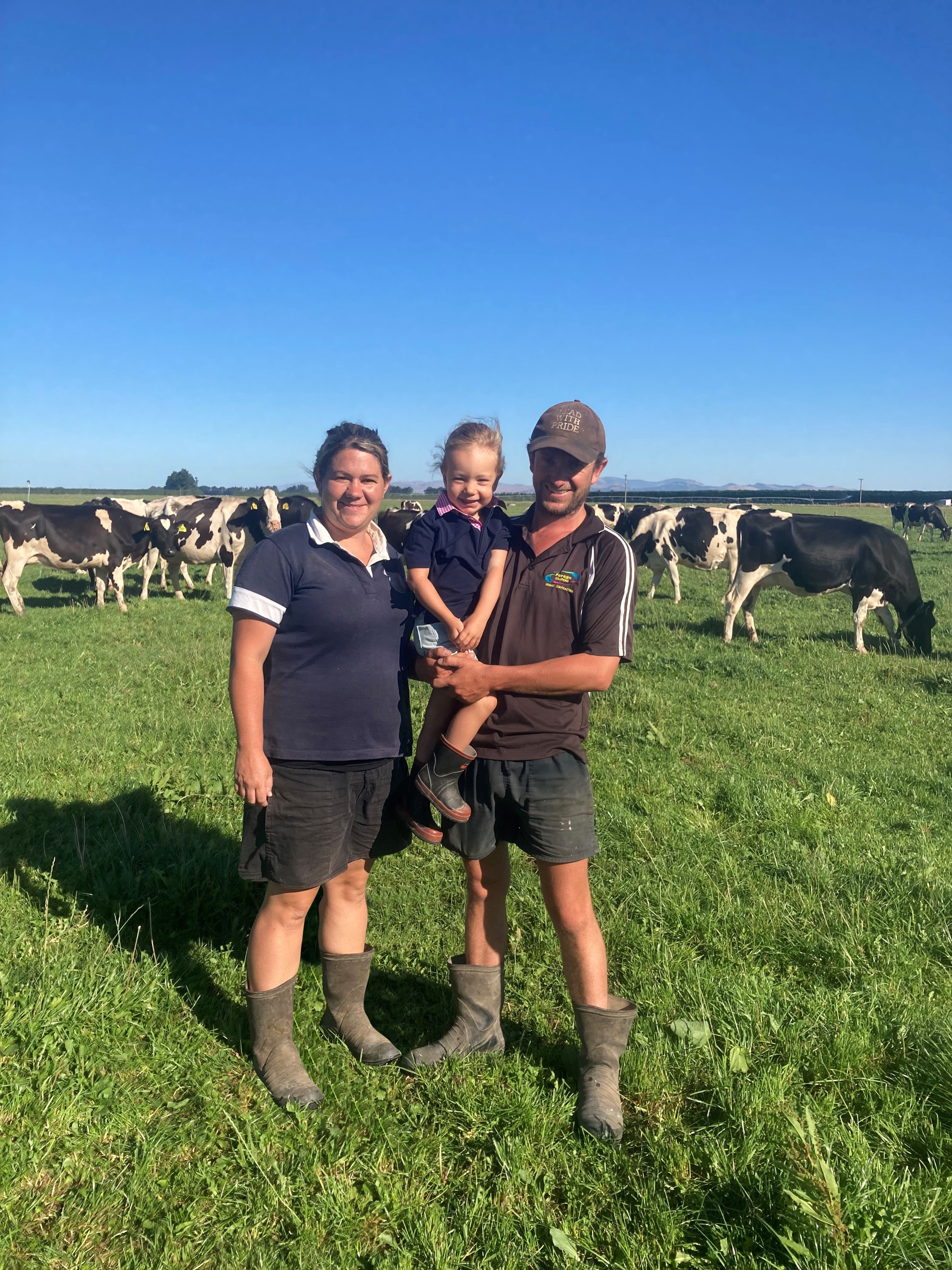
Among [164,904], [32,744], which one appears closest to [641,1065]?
[164,904]

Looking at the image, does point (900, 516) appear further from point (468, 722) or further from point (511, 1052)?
point (468, 722)

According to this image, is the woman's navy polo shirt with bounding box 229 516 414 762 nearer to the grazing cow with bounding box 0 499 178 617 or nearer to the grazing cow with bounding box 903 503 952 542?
the grazing cow with bounding box 0 499 178 617

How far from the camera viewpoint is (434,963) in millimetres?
3904

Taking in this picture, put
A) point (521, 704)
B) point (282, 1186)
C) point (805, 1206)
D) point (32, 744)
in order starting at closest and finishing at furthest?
point (805, 1206)
point (282, 1186)
point (521, 704)
point (32, 744)

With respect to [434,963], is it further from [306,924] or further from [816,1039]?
[816,1039]

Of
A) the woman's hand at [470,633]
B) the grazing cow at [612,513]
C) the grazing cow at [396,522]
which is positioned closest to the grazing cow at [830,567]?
the grazing cow at [396,522]

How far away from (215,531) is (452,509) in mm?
16862

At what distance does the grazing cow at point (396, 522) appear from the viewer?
17.7 metres

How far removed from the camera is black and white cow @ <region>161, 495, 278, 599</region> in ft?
60.1

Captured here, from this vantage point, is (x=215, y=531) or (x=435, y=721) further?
(x=215, y=531)

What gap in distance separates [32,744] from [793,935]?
5.73m

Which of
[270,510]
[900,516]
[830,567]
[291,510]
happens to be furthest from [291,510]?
[900,516]

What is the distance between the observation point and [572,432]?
2.92m

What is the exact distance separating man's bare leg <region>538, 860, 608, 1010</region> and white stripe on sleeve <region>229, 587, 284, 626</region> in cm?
129
